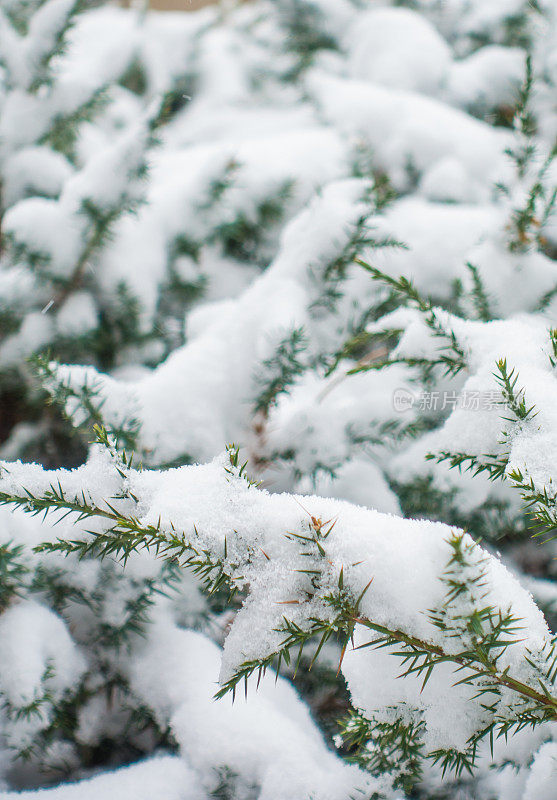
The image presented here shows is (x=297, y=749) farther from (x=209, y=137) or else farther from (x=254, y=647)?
(x=209, y=137)

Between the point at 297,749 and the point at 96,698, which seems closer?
the point at 297,749

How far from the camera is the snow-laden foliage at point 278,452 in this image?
0.61 metres

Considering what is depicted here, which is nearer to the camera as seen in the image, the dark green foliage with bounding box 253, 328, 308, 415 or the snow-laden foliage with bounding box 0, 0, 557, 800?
the snow-laden foliage with bounding box 0, 0, 557, 800

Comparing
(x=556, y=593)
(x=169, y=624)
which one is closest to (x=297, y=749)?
(x=169, y=624)

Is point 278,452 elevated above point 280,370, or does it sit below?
below

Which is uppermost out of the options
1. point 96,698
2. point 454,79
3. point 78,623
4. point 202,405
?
point 454,79

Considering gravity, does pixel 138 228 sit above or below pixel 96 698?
above

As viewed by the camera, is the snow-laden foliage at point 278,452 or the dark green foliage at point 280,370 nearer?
the snow-laden foliage at point 278,452

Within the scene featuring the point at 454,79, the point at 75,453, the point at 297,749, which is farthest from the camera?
the point at 454,79

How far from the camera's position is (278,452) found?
119 cm

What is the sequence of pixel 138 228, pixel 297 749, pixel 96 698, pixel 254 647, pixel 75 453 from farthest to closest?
pixel 138 228 → pixel 75 453 → pixel 96 698 → pixel 297 749 → pixel 254 647

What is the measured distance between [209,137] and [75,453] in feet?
5.68

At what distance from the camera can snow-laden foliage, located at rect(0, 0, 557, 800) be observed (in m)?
0.61

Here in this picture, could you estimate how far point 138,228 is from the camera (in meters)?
Result: 1.62
